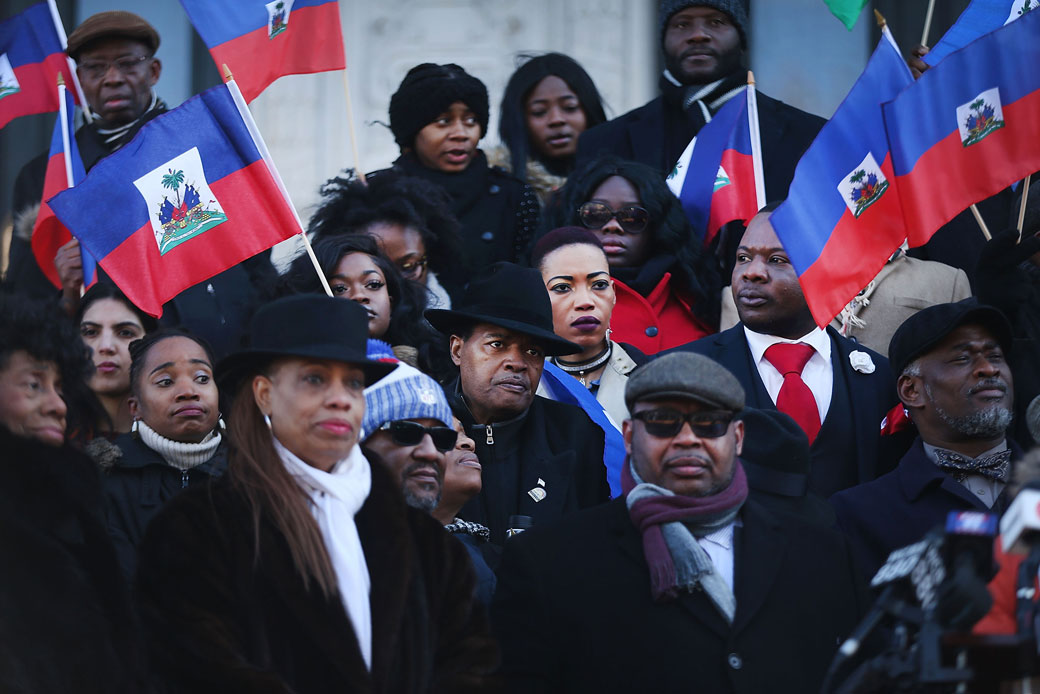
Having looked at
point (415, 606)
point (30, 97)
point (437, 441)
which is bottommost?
point (415, 606)

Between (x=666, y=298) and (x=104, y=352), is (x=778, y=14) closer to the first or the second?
(x=666, y=298)

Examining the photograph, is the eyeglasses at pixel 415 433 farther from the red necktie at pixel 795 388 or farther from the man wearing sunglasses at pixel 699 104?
the man wearing sunglasses at pixel 699 104

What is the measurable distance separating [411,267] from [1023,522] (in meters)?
4.57

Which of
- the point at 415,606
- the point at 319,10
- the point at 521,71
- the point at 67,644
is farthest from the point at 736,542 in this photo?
the point at 521,71

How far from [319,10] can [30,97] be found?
1.81 metres

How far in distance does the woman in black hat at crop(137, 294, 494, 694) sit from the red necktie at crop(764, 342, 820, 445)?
7.33ft

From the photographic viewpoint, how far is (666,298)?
8062 mm

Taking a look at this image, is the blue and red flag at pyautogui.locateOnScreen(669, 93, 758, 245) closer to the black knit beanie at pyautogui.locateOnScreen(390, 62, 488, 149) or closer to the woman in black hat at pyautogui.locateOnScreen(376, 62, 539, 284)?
the woman in black hat at pyautogui.locateOnScreen(376, 62, 539, 284)

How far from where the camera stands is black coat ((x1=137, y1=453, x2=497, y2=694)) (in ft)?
15.4

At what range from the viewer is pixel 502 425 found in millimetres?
6531

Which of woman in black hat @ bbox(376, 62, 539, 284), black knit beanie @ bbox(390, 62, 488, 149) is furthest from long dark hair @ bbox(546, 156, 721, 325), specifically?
black knit beanie @ bbox(390, 62, 488, 149)

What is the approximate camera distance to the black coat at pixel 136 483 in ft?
20.0

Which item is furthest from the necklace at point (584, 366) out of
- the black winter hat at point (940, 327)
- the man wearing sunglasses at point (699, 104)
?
the man wearing sunglasses at point (699, 104)

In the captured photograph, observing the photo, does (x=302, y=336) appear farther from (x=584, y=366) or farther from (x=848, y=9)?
(x=848, y=9)
